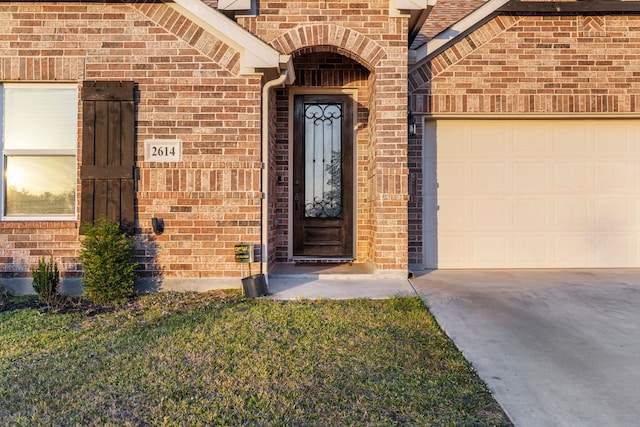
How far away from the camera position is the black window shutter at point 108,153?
5.10m

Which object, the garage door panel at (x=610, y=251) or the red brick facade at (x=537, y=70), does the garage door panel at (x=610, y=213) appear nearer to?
the garage door panel at (x=610, y=251)

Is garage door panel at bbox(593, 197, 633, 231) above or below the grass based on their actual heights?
above

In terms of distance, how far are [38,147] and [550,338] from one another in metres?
6.03

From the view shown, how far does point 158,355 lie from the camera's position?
3.15 m

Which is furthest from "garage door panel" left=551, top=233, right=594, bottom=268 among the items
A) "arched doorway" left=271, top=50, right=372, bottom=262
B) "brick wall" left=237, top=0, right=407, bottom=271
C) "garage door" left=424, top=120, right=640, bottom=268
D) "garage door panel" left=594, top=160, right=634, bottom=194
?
"arched doorway" left=271, top=50, right=372, bottom=262

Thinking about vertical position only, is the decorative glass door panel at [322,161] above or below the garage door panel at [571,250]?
above

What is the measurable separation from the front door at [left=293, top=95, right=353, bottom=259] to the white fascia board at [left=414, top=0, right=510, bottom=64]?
1372 mm

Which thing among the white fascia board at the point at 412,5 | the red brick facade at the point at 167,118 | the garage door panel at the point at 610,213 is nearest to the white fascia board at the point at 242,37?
the red brick facade at the point at 167,118

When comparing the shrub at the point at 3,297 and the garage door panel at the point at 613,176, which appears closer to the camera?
the shrub at the point at 3,297

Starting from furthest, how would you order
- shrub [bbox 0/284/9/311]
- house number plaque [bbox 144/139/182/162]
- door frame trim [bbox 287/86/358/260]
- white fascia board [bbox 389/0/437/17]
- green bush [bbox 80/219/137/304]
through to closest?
door frame trim [bbox 287/86/358/260], white fascia board [bbox 389/0/437/17], house number plaque [bbox 144/139/182/162], green bush [bbox 80/219/137/304], shrub [bbox 0/284/9/311]

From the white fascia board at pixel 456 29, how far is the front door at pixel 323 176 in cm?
137

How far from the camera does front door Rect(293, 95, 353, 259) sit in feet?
22.6

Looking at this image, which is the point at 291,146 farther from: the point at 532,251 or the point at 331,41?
the point at 532,251

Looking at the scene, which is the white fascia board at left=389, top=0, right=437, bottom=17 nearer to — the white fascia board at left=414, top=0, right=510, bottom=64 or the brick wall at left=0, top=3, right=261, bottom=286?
the white fascia board at left=414, top=0, right=510, bottom=64
